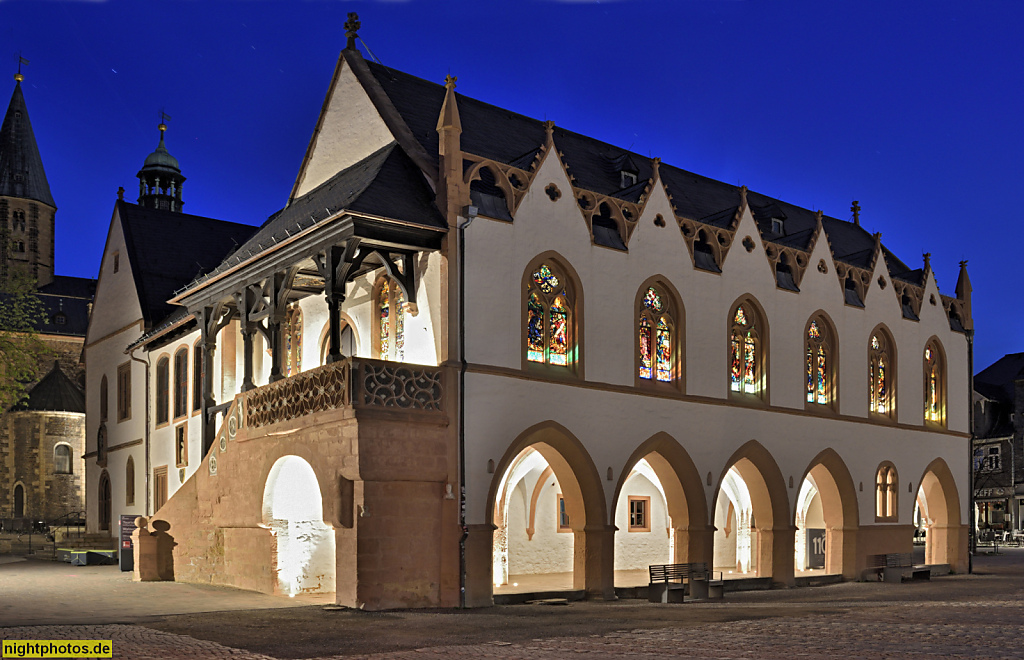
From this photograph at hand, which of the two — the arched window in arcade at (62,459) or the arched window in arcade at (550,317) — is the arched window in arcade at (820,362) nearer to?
the arched window in arcade at (550,317)

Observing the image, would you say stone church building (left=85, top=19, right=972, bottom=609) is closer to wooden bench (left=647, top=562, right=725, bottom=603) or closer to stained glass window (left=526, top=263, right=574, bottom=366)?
stained glass window (left=526, top=263, right=574, bottom=366)

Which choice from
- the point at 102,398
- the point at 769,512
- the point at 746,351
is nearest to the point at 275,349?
the point at 746,351

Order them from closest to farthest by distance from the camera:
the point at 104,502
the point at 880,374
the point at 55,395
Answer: the point at 880,374, the point at 104,502, the point at 55,395

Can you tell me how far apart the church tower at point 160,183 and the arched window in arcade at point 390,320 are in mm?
43392

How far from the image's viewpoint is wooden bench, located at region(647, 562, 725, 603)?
23547 mm

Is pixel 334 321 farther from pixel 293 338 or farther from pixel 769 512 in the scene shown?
pixel 769 512

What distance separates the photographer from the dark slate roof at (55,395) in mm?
56531

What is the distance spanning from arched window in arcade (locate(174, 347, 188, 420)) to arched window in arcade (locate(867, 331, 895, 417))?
19830 mm

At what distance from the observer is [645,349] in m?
25.9

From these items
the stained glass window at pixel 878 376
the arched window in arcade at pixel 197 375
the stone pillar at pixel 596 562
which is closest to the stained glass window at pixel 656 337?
the stone pillar at pixel 596 562

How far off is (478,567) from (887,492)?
1564 centimetres

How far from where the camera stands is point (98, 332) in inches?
1658

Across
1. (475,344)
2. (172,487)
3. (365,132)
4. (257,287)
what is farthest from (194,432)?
(475,344)

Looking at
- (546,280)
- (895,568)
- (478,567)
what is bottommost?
(895,568)
